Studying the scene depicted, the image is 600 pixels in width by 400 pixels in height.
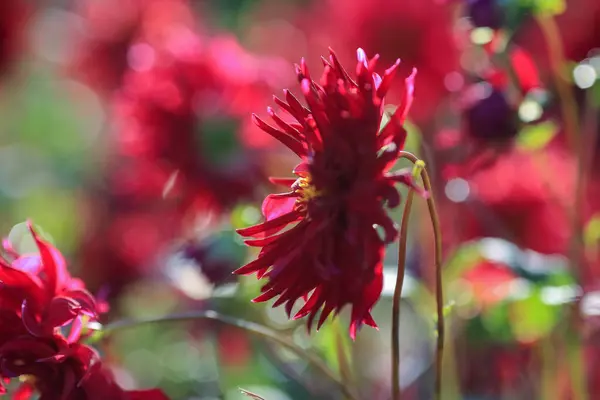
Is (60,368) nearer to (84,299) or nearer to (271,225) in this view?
(84,299)

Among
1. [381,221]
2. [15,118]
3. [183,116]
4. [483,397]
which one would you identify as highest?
[15,118]

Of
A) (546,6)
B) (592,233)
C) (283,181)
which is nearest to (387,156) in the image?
(283,181)

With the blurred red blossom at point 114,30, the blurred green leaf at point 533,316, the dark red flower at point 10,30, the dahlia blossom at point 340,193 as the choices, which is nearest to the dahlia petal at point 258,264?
the dahlia blossom at point 340,193

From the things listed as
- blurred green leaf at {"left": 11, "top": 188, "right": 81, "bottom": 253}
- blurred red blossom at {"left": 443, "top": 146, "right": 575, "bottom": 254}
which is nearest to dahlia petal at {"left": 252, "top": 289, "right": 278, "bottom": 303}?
blurred red blossom at {"left": 443, "top": 146, "right": 575, "bottom": 254}

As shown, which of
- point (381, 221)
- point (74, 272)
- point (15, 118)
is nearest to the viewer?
point (381, 221)

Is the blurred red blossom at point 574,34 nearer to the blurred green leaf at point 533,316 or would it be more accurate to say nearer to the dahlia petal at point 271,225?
the blurred green leaf at point 533,316

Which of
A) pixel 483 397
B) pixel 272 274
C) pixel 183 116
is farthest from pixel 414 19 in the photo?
pixel 272 274

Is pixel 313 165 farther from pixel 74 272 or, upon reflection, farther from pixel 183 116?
pixel 74 272
